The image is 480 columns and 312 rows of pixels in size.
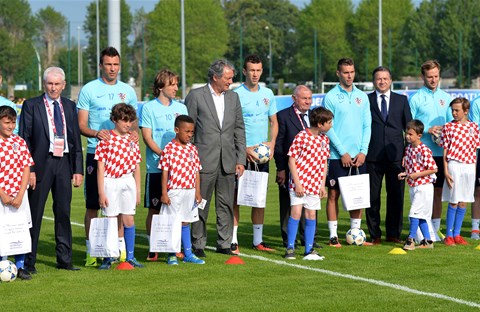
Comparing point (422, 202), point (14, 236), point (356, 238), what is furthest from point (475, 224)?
point (14, 236)

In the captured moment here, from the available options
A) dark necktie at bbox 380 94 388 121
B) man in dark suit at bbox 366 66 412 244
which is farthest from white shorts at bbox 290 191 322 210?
dark necktie at bbox 380 94 388 121

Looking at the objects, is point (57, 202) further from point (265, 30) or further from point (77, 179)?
point (265, 30)

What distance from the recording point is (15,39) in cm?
10531

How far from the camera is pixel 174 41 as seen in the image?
93.0m

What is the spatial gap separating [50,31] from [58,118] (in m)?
120

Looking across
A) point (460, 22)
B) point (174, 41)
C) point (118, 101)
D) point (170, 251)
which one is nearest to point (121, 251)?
point (170, 251)

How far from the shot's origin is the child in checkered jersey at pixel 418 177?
11.5m

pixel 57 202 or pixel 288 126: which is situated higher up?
pixel 288 126

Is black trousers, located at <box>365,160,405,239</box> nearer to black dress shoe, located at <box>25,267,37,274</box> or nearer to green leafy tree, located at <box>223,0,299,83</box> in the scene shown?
black dress shoe, located at <box>25,267,37,274</box>

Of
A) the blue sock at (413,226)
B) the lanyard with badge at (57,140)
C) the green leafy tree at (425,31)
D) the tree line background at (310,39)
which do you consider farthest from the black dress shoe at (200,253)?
the green leafy tree at (425,31)

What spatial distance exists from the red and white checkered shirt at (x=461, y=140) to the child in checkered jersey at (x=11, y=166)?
5.13 m

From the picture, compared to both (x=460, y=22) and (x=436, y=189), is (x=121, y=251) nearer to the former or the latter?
(x=436, y=189)

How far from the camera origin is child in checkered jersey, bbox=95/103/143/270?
397 inches

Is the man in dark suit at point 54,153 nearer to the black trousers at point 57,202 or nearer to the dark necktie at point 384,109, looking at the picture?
the black trousers at point 57,202
